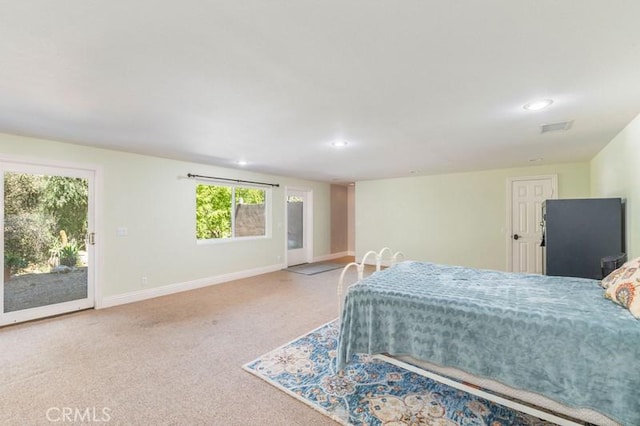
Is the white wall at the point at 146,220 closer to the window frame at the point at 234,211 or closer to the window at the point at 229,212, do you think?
the window frame at the point at 234,211

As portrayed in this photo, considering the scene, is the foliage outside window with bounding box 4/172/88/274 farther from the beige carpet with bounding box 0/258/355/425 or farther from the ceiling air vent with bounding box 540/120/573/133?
the ceiling air vent with bounding box 540/120/573/133

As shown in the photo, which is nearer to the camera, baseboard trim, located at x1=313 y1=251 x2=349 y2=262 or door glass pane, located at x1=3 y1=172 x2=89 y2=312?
door glass pane, located at x1=3 y1=172 x2=89 y2=312

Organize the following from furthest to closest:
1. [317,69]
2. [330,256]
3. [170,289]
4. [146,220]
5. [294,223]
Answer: [330,256] → [294,223] → [170,289] → [146,220] → [317,69]

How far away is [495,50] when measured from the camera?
1.58 metres

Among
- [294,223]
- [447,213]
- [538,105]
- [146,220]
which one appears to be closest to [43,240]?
[146,220]

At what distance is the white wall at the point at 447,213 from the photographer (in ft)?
18.3

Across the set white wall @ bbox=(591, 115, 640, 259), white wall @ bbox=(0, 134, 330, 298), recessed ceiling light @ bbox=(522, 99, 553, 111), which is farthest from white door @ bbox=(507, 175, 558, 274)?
white wall @ bbox=(0, 134, 330, 298)

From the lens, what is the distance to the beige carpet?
6.34 feet

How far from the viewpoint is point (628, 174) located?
9.49 feet

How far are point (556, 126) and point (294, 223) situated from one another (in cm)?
560

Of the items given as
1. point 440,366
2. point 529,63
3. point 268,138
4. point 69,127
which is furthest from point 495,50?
point 69,127

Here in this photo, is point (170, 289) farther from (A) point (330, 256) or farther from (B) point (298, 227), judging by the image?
(A) point (330, 256)

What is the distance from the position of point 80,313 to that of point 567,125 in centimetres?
618

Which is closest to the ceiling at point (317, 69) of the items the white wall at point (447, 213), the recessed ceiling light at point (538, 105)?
the recessed ceiling light at point (538, 105)
